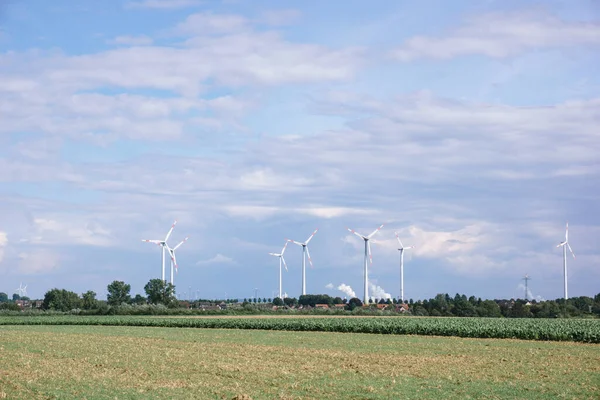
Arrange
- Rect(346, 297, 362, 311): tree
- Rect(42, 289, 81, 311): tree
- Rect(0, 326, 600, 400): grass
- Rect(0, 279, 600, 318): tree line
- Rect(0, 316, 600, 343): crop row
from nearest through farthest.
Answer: Rect(0, 326, 600, 400): grass, Rect(0, 316, 600, 343): crop row, Rect(0, 279, 600, 318): tree line, Rect(42, 289, 81, 311): tree, Rect(346, 297, 362, 311): tree

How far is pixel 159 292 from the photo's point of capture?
155375 mm

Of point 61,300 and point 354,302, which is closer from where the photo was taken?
point 61,300

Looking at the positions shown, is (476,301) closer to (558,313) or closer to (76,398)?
(558,313)

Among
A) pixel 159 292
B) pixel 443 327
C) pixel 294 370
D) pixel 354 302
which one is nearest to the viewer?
pixel 294 370

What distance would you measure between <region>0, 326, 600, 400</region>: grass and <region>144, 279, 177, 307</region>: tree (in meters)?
101

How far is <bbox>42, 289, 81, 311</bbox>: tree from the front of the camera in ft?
545

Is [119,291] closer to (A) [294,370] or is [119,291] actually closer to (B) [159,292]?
(B) [159,292]

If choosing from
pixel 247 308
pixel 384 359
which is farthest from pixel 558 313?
pixel 384 359

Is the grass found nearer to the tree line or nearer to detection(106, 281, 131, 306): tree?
the tree line

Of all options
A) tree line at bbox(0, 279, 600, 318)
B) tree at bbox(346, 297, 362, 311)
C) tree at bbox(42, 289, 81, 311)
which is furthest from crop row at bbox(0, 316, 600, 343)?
tree at bbox(346, 297, 362, 311)

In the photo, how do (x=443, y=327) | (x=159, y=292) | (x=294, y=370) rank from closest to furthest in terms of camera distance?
(x=294, y=370), (x=443, y=327), (x=159, y=292)

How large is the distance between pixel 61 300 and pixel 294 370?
474 feet

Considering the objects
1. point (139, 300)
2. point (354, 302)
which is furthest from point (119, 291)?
point (354, 302)

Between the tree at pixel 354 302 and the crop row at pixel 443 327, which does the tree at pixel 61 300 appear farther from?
the crop row at pixel 443 327
